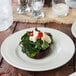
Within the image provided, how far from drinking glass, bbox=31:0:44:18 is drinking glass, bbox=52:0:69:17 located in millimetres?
63

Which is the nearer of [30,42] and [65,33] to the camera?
[30,42]

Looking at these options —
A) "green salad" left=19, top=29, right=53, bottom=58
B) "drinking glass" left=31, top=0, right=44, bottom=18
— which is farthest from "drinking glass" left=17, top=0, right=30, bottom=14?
"green salad" left=19, top=29, right=53, bottom=58

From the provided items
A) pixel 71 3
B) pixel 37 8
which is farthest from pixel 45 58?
pixel 71 3

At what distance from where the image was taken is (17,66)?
75 cm

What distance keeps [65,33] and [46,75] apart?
274 mm

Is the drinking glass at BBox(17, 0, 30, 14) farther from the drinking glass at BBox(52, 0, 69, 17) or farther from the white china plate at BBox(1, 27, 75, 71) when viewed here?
the white china plate at BBox(1, 27, 75, 71)

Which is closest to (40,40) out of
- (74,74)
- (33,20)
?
(74,74)

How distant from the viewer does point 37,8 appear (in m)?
1.11

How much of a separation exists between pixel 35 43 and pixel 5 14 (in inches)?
13.7

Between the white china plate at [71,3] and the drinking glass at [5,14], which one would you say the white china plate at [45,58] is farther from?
the white china plate at [71,3]

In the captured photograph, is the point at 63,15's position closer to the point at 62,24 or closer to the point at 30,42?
the point at 62,24

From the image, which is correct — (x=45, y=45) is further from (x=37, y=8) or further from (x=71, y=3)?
(x=71, y=3)

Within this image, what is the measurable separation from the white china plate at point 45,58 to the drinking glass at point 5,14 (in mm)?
151

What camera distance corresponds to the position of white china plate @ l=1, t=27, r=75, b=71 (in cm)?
76
